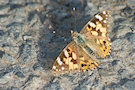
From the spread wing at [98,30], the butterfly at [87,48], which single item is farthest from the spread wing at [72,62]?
the spread wing at [98,30]

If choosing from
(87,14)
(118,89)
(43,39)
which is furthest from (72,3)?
(118,89)

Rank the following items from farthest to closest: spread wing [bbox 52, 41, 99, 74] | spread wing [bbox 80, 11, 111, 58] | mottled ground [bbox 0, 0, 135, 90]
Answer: spread wing [bbox 80, 11, 111, 58], spread wing [bbox 52, 41, 99, 74], mottled ground [bbox 0, 0, 135, 90]

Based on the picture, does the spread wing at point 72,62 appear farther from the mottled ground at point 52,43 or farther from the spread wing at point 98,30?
the spread wing at point 98,30

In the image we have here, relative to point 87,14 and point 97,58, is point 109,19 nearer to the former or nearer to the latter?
point 87,14

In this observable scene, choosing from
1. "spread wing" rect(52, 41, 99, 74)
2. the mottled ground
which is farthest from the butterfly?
the mottled ground

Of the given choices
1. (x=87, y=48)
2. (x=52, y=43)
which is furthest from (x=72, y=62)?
(x=52, y=43)

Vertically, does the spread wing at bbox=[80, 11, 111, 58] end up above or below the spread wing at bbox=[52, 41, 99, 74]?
above

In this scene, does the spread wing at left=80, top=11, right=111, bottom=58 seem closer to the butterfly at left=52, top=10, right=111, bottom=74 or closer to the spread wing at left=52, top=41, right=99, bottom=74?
the butterfly at left=52, top=10, right=111, bottom=74
